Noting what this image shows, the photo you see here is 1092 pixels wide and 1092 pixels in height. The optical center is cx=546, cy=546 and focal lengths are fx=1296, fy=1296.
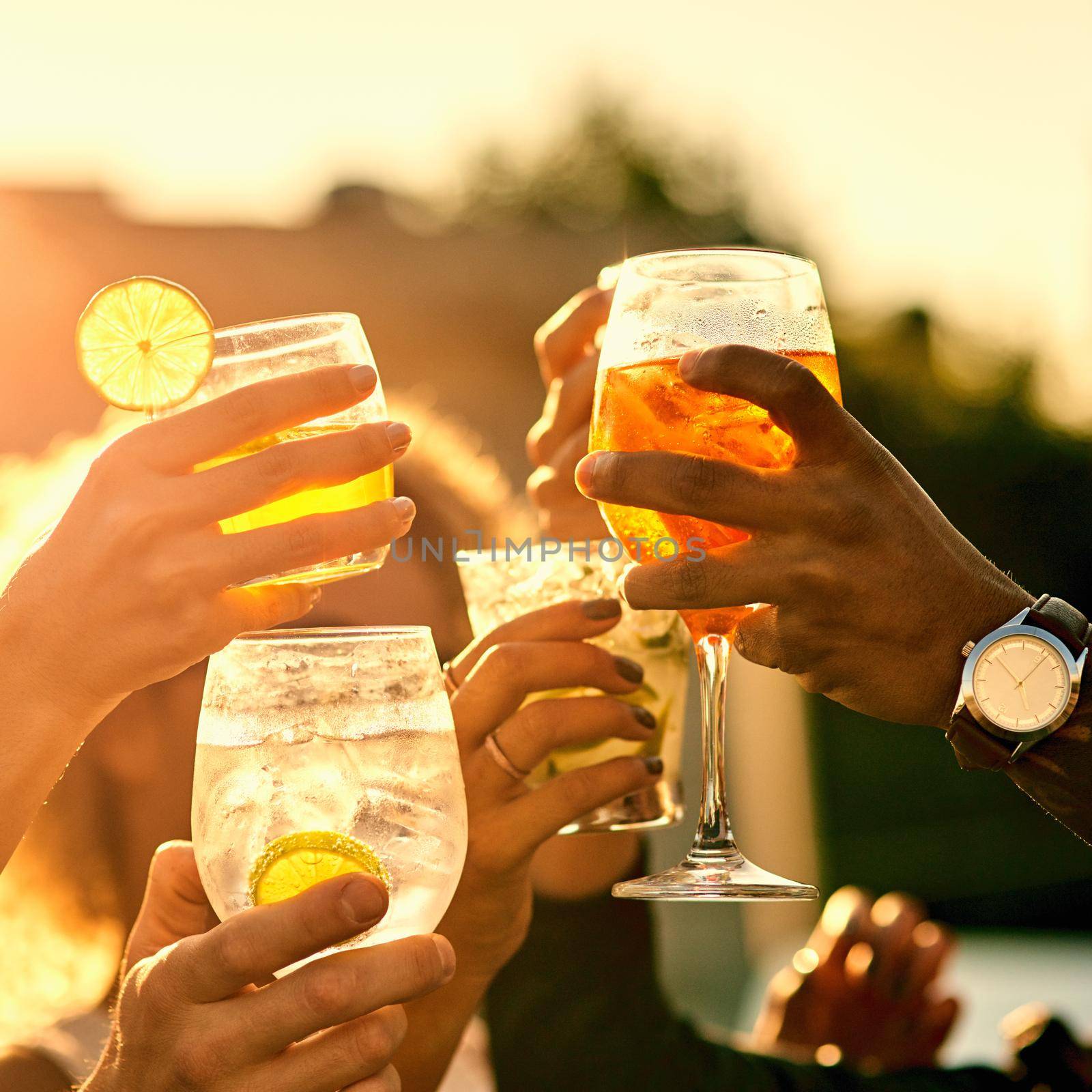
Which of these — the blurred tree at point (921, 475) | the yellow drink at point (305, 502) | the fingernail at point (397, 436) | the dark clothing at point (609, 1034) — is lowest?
the blurred tree at point (921, 475)

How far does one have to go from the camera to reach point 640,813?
2.51 meters

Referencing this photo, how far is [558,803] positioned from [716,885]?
443 mm

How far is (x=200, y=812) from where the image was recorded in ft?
5.12

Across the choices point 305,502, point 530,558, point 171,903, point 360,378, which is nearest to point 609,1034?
point 530,558

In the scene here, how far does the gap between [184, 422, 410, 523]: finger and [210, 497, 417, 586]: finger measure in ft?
0.13

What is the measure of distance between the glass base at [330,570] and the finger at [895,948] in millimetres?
1935

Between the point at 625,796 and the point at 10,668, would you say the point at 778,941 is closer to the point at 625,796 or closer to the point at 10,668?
the point at 625,796

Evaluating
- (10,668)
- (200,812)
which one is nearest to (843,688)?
(200,812)

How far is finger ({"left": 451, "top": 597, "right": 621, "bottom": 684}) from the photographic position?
2.23 metres

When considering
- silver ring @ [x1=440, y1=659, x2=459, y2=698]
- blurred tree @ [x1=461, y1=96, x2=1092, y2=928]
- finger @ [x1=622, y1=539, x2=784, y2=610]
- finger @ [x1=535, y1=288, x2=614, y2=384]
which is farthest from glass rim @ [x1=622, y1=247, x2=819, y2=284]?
blurred tree @ [x1=461, y1=96, x2=1092, y2=928]

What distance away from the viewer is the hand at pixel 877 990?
337cm

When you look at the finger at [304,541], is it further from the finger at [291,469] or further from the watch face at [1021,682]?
the watch face at [1021,682]

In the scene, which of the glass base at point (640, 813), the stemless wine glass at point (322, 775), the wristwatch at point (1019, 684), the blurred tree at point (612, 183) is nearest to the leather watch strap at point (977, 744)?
the wristwatch at point (1019, 684)

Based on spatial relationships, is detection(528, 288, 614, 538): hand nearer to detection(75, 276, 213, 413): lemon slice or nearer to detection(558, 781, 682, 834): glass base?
detection(558, 781, 682, 834): glass base
